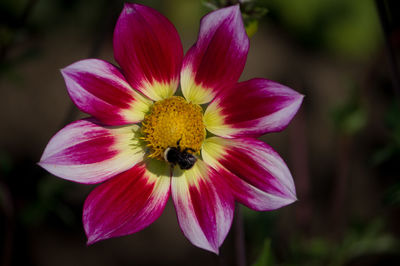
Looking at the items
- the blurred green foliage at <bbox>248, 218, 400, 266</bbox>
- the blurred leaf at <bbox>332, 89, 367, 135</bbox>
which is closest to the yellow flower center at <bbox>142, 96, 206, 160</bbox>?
the blurred leaf at <bbox>332, 89, 367, 135</bbox>

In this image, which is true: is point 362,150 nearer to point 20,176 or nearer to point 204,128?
point 204,128

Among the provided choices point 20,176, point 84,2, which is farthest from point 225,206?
point 84,2

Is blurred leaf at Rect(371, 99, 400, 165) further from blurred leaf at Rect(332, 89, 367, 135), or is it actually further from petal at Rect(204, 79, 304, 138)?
petal at Rect(204, 79, 304, 138)

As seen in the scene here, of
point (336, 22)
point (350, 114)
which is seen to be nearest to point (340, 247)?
point (350, 114)

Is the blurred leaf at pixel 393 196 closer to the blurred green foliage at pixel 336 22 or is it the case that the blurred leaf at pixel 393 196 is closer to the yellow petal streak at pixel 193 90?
the yellow petal streak at pixel 193 90

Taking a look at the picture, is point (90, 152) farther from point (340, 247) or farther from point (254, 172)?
point (340, 247)
